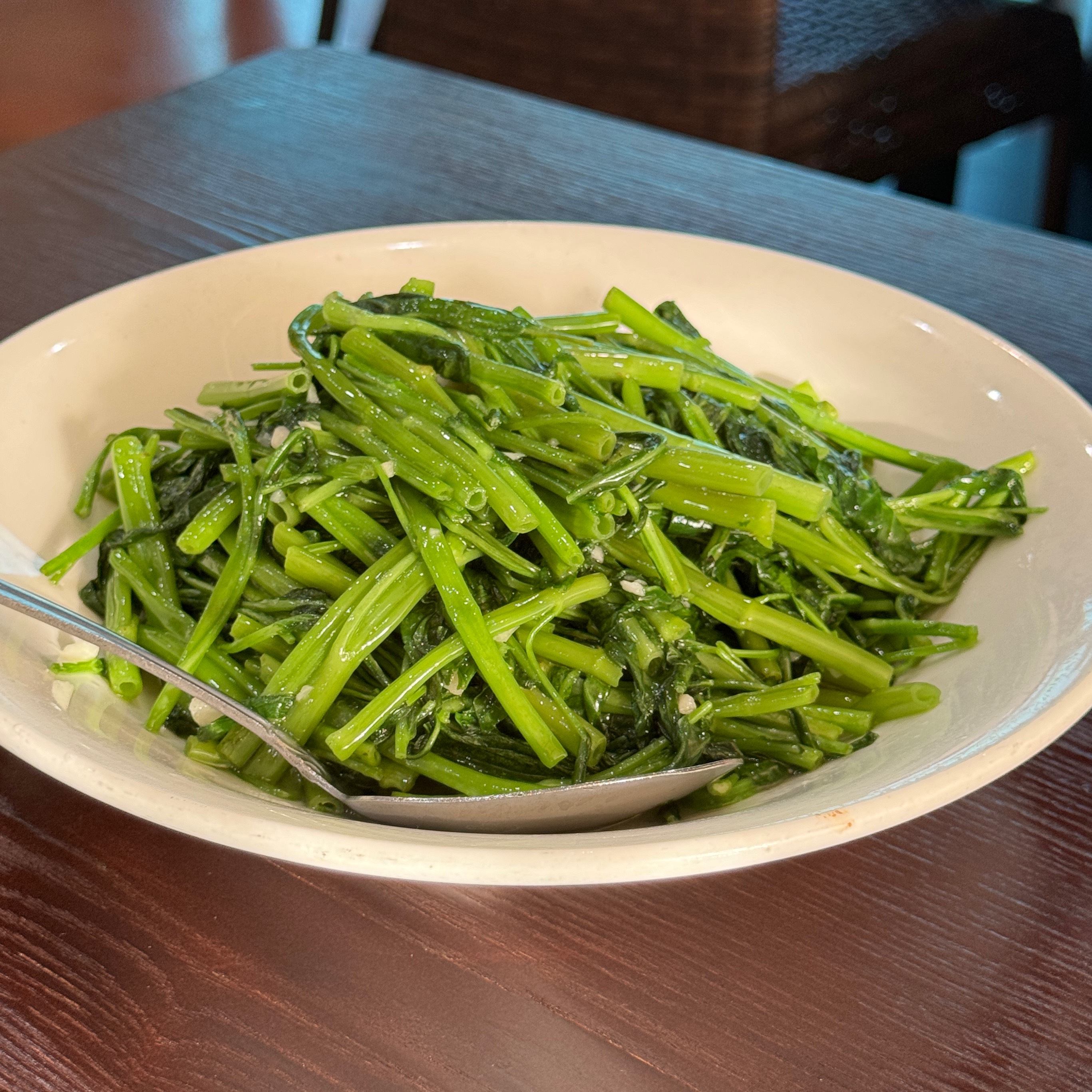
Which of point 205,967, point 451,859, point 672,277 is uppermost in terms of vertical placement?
point 672,277

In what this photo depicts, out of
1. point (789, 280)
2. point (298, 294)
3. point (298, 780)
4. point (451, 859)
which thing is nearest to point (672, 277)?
point (789, 280)

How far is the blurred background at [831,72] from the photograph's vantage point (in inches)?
156

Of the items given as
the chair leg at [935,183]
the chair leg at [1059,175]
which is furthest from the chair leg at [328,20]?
the chair leg at [1059,175]

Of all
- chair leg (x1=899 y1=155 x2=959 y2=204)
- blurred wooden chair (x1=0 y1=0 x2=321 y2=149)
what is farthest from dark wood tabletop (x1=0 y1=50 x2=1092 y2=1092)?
blurred wooden chair (x1=0 y1=0 x2=321 y2=149)

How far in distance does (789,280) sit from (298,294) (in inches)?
33.0

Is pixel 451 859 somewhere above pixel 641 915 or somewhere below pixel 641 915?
Result: above

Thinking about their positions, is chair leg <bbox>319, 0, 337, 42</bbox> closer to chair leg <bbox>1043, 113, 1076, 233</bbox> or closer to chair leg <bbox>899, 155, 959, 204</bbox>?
chair leg <bbox>899, 155, 959, 204</bbox>

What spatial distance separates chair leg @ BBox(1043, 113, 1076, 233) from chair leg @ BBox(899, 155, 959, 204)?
0.40 m

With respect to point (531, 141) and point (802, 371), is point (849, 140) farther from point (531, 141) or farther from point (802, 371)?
point (802, 371)

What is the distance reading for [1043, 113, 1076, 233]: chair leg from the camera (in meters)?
4.66

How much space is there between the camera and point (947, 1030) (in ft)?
3.53

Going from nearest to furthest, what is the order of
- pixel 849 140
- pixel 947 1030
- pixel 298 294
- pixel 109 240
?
1. pixel 947 1030
2. pixel 298 294
3. pixel 109 240
4. pixel 849 140

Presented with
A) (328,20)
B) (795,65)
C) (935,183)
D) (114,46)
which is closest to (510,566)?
(795,65)

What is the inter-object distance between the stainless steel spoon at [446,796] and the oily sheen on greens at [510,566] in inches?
2.6
